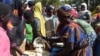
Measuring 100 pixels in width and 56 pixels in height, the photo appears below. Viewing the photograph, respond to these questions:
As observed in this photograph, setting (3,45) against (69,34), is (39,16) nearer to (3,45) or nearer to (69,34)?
(69,34)

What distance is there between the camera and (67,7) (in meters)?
4.54

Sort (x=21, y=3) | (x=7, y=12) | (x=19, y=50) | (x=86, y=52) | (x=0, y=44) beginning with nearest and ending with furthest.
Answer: (x=0, y=44)
(x=7, y=12)
(x=86, y=52)
(x=19, y=50)
(x=21, y=3)

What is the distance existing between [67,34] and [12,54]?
1.06 metres

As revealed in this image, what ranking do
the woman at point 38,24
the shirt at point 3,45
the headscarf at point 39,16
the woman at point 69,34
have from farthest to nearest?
the headscarf at point 39,16, the woman at point 38,24, the woman at point 69,34, the shirt at point 3,45

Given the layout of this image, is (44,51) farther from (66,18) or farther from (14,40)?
(66,18)

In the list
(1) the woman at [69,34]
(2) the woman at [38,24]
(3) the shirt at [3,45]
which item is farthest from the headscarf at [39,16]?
(3) the shirt at [3,45]

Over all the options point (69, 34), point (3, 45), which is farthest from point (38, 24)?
point (3, 45)

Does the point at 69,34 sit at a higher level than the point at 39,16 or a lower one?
lower

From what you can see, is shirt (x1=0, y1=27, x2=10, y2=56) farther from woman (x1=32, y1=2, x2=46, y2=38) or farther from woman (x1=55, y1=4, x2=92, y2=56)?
woman (x1=32, y1=2, x2=46, y2=38)

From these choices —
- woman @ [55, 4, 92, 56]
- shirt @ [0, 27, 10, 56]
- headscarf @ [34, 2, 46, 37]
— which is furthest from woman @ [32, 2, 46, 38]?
shirt @ [0, 27, 10, 56]

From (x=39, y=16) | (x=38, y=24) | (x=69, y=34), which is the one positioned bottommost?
(x=69, y=34)

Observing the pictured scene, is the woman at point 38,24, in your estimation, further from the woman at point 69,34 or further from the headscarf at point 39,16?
the woman at point 69,34

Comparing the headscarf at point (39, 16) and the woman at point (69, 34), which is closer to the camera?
the woman at point (69, 34)

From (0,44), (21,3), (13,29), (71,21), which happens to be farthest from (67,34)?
(21,3)
